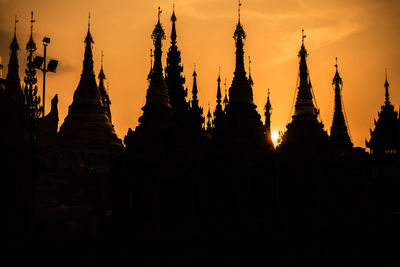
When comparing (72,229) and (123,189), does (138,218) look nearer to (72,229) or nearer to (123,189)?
(123,189)

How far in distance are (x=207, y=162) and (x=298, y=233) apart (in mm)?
5852

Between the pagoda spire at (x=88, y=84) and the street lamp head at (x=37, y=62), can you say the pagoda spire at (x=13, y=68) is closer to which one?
the street lamp head at (x=37, y=62)

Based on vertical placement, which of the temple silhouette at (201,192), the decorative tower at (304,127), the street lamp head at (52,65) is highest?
the street lamp head at (52,65)

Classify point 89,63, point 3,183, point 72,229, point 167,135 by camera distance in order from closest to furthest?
1. point 3,183
2. point 72,229
3. point 167,135
4. point 89,63

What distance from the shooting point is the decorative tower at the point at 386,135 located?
45.8 m

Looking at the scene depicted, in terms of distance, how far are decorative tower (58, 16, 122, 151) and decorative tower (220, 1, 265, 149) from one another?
1576 centimetres

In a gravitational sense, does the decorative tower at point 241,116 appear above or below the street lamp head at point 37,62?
below

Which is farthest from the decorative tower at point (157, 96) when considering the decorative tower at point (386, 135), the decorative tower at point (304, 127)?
the decorative tower at point (386, 135)

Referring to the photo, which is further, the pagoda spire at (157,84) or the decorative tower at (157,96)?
the pagoda spire at (157,84)

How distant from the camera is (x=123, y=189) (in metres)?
23.5

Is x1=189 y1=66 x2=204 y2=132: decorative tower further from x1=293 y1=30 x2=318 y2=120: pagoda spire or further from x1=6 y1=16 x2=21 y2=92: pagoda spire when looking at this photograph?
x1=6 y1=16 x2=21 y2=92: pagoda spire

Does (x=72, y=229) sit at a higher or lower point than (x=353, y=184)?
lower

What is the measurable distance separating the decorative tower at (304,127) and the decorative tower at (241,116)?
115 inches

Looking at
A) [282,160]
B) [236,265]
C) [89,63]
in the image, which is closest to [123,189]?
[236,265]
